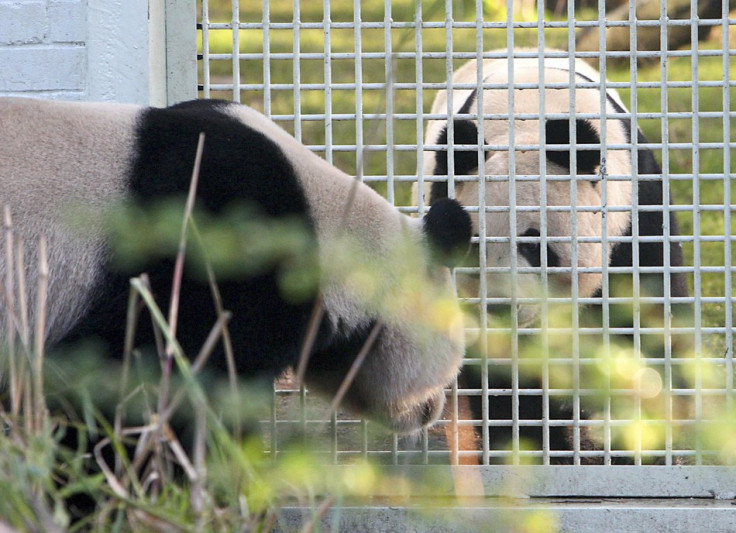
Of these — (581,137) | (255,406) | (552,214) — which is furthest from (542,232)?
(255,406)

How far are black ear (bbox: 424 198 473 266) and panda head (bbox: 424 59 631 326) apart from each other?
31cm

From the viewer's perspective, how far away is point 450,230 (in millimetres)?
2723

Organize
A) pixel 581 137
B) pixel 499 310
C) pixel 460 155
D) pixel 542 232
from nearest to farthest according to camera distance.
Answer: pixel 542 232, pixel 499 310, pixel 581 137, pixel 460 155

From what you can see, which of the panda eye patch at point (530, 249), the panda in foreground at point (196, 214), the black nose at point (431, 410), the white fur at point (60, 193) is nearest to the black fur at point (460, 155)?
the panda eye patch at point (530, 249)

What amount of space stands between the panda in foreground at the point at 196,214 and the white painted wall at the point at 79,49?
27 centimetres

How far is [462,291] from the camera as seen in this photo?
150 inches

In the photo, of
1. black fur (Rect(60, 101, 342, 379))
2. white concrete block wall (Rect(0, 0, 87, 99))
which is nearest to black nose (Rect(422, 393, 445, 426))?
black fur (Rect(60, 101, 342, 379))

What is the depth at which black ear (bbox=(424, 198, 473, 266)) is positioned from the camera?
2.72 meters

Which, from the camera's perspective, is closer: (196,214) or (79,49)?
(196,214)

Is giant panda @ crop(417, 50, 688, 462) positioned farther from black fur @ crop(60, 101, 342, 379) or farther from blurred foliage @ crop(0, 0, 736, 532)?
black fur @ crop(60, 101, 342, 379)

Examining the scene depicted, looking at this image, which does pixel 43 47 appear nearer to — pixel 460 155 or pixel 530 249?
pixel 460 155

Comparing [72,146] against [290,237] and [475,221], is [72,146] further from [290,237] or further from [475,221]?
[475,221]

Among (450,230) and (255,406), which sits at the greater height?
(450,230)

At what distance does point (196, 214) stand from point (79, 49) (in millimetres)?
811
